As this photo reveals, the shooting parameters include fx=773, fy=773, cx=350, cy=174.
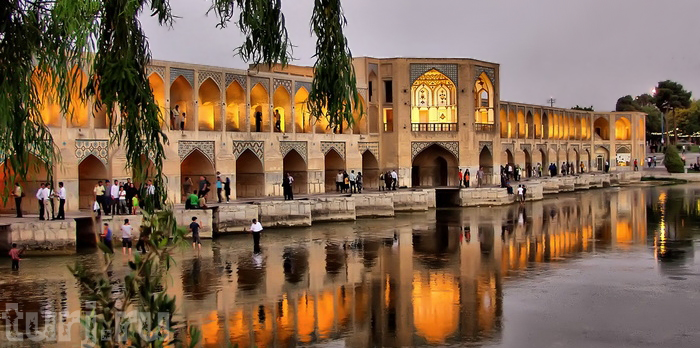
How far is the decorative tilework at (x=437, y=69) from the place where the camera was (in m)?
30.9

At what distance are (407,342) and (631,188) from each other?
3455cm

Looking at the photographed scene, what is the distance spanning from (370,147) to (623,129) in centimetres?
2803

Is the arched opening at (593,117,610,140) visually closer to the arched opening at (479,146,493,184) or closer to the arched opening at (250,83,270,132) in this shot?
the arched opening at (479,146,493,184)

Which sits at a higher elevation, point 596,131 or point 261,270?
point 596,131

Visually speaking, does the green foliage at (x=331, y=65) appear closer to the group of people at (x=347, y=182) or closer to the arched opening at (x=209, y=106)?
the arched opening at (x=209, y=106)

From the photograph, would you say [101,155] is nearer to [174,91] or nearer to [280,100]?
[174,91]

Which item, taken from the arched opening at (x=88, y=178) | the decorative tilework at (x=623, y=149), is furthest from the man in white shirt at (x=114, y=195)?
the decorative tilework at (x=623, y=149)

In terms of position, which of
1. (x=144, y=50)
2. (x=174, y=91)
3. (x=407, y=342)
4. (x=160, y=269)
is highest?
(x=174, y=91)

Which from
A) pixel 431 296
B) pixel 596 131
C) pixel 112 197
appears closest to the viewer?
pixel 431 296

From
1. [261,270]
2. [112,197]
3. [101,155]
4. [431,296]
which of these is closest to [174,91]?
[101,155]

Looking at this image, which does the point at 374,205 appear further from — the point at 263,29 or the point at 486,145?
the point at 263,29

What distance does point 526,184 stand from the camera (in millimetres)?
32000

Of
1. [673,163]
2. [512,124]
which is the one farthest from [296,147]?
[673,163]

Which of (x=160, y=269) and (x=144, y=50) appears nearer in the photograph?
(x=160, y=269)
